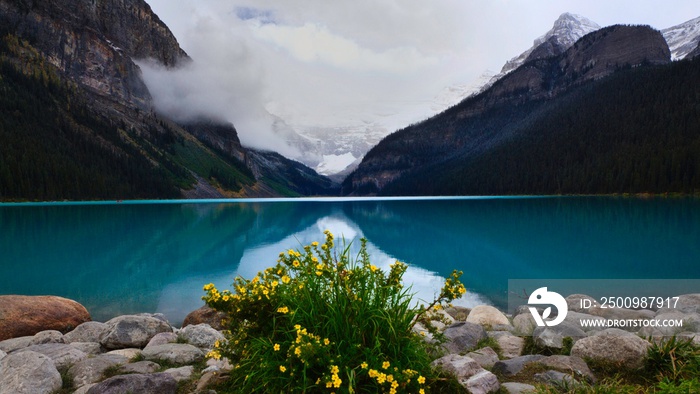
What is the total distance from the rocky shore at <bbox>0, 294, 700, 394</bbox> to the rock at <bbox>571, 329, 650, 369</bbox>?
1 centimetres

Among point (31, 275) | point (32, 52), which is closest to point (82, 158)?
point (32, 52)

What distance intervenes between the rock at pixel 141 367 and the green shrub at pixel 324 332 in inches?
98.2

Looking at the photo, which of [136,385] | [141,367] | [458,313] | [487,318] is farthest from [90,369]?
[458,313]

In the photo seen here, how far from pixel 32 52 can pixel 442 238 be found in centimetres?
24115

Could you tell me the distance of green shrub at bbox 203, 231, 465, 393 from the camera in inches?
164

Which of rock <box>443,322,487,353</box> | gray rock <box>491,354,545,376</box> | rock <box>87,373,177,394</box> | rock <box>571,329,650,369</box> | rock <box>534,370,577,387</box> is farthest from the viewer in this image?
rock <box>443,322,487,353</box>

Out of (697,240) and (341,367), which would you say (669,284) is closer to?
(697,240)

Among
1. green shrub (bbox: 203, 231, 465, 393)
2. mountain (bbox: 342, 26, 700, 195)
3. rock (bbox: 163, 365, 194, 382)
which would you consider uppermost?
mountain (bbox: 342, 26, 700, 195)

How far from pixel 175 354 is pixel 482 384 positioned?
566 centimetres

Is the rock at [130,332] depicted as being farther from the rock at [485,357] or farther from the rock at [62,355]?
the rock at [485,357]

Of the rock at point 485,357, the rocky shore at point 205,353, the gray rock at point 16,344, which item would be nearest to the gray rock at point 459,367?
the rocky shore at point 205,353

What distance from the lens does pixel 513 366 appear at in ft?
19.4

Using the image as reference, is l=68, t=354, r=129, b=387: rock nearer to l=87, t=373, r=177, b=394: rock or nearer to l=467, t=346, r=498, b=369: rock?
l=87, t=373, r=177, b=394: rock

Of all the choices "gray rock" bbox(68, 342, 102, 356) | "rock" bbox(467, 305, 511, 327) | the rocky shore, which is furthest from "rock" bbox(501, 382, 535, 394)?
"gray rock" bbox(68, 342, 102, 356)
